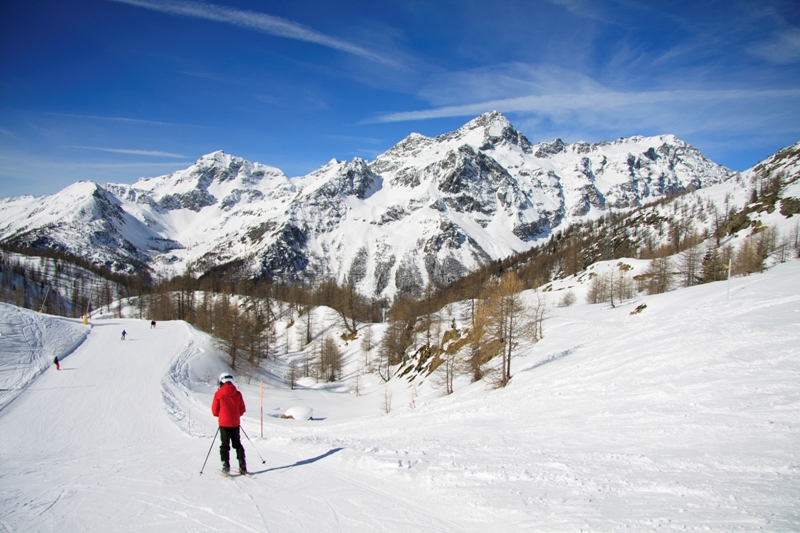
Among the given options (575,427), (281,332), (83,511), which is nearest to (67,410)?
(83,511)

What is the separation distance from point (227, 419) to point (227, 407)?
0.28m

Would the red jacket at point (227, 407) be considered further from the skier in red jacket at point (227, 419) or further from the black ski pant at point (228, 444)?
the black ski pant at point (228, 444)

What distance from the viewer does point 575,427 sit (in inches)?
443

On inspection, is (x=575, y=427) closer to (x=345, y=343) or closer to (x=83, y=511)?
(x=83, y=511)

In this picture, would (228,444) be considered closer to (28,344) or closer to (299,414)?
(299,414)

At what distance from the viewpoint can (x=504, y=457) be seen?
8.90 m

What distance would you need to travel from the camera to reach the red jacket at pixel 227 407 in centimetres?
902

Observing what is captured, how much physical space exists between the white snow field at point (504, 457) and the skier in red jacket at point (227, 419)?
439 millimetres

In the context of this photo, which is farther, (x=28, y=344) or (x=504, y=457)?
(x=28, y=344)

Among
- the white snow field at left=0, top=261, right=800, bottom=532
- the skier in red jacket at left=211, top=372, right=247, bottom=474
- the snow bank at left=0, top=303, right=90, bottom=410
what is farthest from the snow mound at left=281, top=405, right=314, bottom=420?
the skier in red jacket at left=211, top=372, right=247, bottom=474

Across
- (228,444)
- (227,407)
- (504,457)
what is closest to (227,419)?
(227,407)

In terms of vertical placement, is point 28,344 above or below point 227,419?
below

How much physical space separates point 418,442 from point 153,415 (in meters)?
16.0

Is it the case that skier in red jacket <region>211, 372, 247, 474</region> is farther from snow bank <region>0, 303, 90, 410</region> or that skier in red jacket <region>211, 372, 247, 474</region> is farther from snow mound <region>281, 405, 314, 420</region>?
snow bank <region>0, 303, 90, 410</region>
